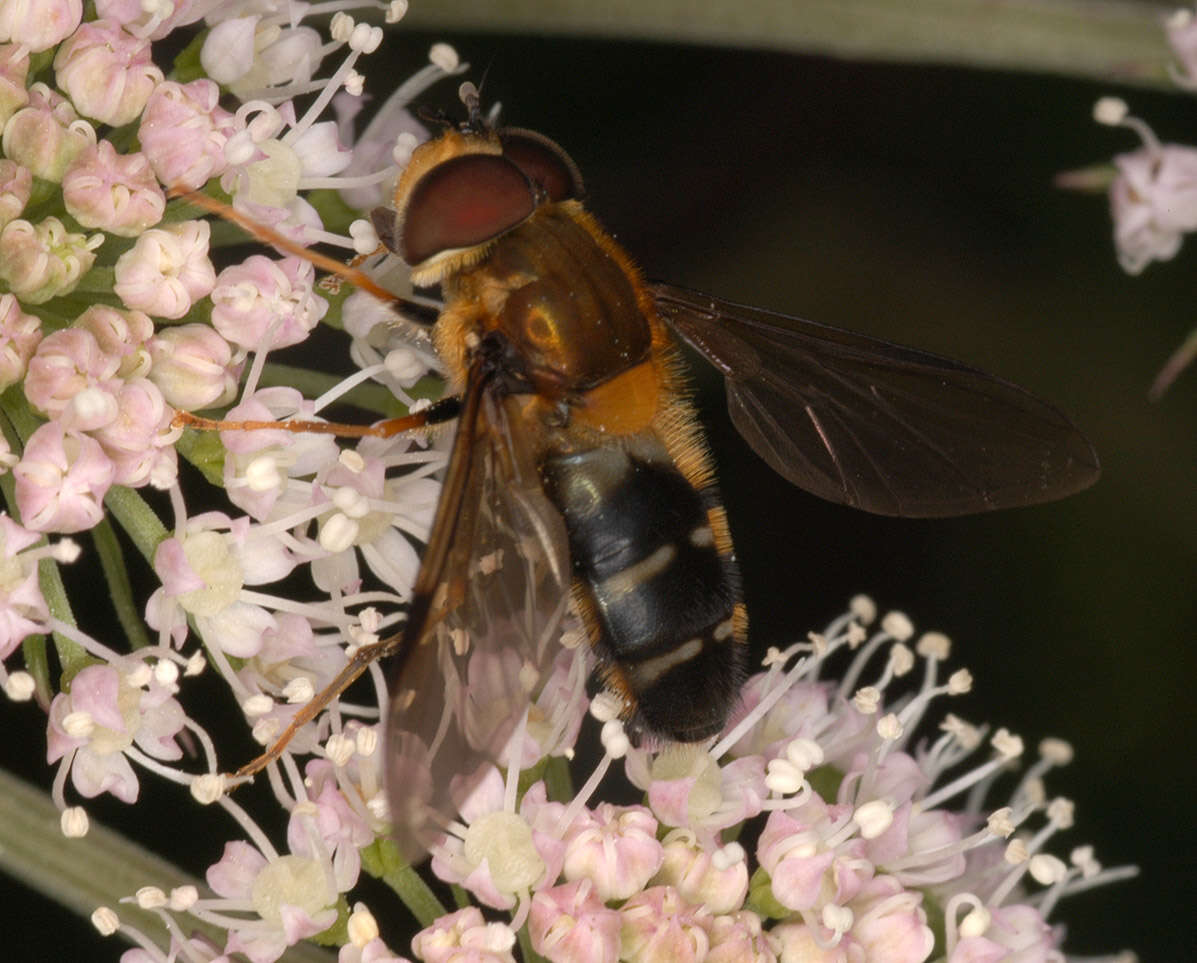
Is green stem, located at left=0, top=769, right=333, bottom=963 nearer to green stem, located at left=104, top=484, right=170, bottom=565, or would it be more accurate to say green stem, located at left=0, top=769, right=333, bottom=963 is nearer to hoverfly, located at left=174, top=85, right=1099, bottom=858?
hoverfly, located at left=174, top=85, right=1099, bottom=858

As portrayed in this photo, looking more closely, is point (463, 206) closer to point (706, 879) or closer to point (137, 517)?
point (137, 517)

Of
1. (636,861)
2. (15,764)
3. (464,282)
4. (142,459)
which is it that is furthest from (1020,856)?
(15,764)

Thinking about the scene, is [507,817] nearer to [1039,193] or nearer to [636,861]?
[636,861]

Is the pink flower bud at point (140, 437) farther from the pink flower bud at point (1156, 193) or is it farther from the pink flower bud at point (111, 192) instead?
the pink flower bud at point (1156, 193)

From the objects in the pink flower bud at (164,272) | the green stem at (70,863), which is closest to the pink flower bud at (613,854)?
the green stem at (70,863)

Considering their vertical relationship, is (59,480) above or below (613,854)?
above

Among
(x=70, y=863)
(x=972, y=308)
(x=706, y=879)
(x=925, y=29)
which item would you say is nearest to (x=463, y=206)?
(x=706, y=879)

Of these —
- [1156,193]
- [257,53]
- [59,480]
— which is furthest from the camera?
[1156,193]
